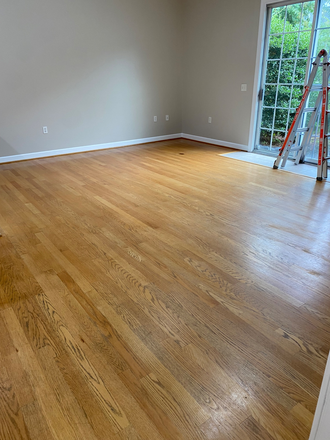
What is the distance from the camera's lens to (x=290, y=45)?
179 inches

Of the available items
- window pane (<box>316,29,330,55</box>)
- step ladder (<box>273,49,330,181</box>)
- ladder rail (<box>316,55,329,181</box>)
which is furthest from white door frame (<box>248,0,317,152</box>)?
ladder rail (<box>316,55,329,181</box>)

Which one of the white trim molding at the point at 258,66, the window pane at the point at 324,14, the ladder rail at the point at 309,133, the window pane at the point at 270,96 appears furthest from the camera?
the window pane at the point at 270,96

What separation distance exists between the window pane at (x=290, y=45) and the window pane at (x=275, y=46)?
0.09 meters

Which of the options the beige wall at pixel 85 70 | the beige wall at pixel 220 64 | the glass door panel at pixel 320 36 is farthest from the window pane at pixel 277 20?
the beige wall at pixel 85 70

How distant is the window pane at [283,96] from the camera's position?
472 centimetres

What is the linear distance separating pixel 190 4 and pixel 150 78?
1484 millimetres

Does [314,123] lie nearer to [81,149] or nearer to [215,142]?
[215,142]

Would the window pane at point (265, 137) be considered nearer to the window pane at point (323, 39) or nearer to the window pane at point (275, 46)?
the window pane at point (275, 46)

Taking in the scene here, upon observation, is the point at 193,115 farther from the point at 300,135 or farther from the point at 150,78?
the point at 300,135

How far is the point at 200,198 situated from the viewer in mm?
3373

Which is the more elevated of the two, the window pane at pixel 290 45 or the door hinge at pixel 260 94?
the window pane at pixel 290 45

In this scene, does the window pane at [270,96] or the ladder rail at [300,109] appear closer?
the ladder rail at [300,109]

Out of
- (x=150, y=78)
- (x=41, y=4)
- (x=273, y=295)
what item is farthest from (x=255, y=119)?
(x=273, y=295)

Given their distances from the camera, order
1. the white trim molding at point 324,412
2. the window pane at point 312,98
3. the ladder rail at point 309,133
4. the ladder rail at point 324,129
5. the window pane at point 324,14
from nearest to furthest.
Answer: the white trim molding at point 324,412 < the ladder rail at point 324,129 < the window pane at point 324,14 < the ladder rail at point 309,133 < the window pane at point 312,98
